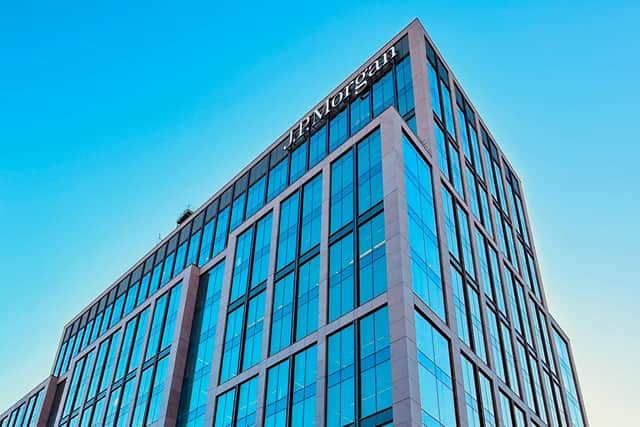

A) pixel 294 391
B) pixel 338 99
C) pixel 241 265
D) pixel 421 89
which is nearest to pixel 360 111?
pixel 338 99

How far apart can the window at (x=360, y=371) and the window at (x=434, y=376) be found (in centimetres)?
206

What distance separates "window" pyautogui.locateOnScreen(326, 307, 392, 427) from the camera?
38281 millimetres

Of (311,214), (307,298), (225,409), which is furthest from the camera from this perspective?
(311,214)

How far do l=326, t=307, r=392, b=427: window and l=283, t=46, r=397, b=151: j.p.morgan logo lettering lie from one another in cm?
2722

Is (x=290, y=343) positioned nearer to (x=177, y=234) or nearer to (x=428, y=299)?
(x=428, y=299)

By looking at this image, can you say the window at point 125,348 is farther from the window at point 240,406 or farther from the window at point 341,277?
the window at point 341,277

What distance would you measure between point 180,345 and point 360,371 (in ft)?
97.6

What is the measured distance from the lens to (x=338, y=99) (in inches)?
2501

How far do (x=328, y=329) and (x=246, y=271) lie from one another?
17.6m

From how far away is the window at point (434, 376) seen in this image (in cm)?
3756

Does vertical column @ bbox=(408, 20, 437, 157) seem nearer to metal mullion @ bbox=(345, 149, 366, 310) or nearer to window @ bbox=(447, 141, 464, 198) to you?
window @ bbox=(447, 141, 464, 198)

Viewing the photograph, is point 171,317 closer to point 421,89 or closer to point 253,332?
point 253,332

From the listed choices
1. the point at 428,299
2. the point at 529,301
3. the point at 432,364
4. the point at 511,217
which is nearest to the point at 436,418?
the point at 432,364

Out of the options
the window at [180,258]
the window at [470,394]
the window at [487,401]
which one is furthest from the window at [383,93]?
the window at [180,258]
